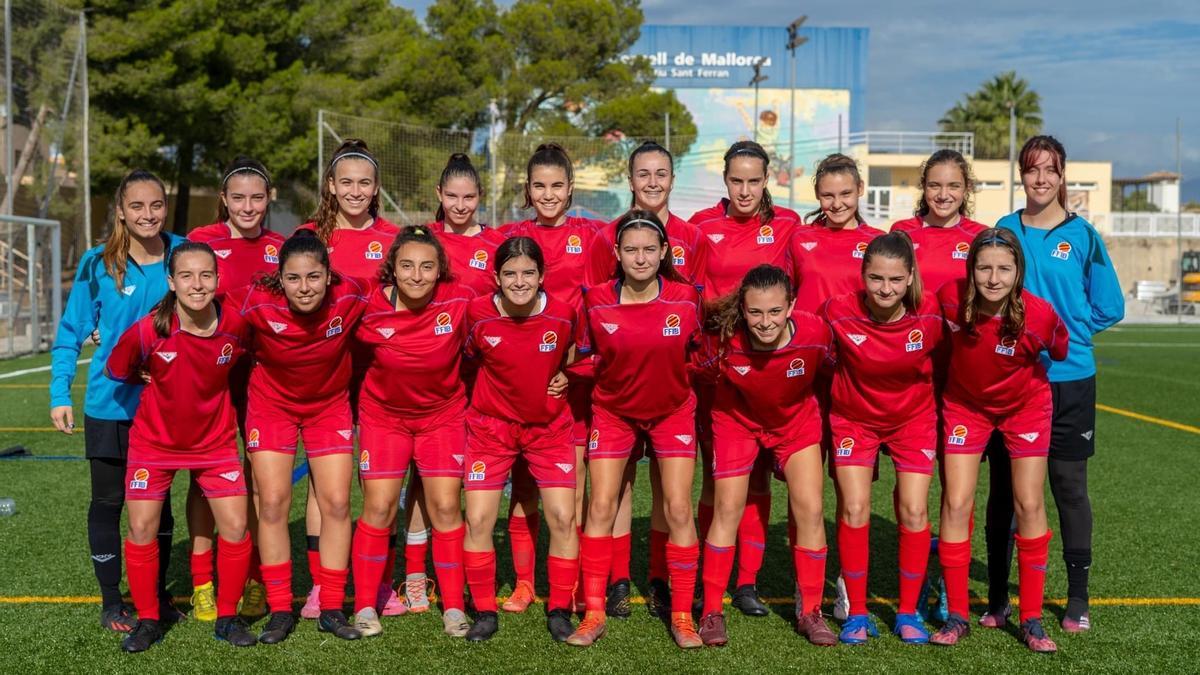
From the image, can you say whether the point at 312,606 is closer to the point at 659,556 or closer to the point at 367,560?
the point at 367,560

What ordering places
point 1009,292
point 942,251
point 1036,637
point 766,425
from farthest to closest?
point 942,251
point 766,425
point 1036,637
point 1009,292

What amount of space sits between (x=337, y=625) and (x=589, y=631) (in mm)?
943

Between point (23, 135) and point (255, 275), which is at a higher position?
point (23, 135)

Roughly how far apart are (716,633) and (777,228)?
166 centimetres

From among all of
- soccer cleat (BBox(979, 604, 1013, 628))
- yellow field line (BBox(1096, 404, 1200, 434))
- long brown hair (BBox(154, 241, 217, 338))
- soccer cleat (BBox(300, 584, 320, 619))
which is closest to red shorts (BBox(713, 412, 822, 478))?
soccer cleat (BBox(979, 604, 1013, 628))

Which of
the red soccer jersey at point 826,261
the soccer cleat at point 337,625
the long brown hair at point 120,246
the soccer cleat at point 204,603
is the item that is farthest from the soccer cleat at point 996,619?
the long brown hair at point 120,246

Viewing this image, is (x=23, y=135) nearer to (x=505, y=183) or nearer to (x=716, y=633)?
(x=505, y=183)

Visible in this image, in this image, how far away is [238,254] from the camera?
4082 mm

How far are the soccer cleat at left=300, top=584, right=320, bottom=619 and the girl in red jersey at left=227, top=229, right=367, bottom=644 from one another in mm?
145

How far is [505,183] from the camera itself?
22141 millimetres

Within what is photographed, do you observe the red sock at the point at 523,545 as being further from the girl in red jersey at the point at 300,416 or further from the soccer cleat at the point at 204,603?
the soccer cleat at the point at 204,603

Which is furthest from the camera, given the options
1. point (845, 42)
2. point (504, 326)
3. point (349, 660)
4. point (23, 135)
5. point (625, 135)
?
point (845, 42)

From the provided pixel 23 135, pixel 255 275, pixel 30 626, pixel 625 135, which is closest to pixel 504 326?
pixel 255 275

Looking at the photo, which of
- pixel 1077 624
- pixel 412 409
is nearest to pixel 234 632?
pixel 412 409
